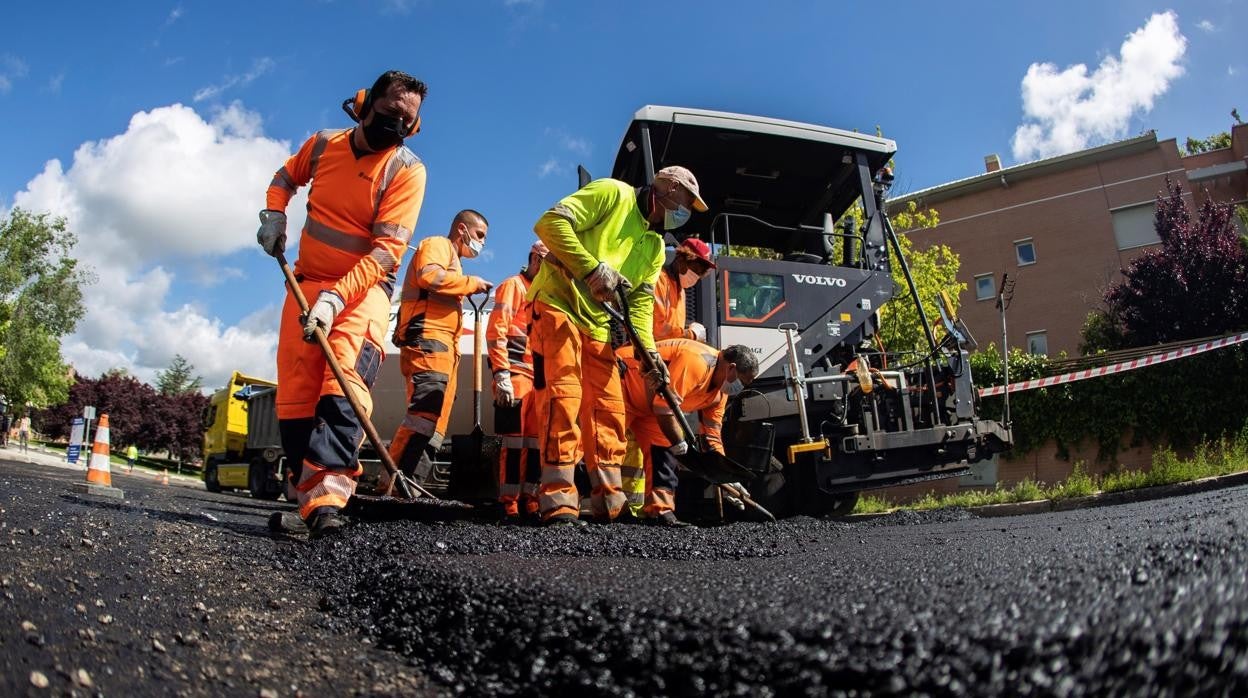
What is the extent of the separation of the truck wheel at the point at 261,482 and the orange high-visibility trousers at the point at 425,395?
29.6 feet

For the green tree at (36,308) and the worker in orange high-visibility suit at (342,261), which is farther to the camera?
the green tree at (36,308)

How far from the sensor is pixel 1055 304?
79.4ft

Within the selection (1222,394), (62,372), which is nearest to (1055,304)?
(1222,394)

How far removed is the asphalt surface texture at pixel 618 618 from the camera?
950 mm

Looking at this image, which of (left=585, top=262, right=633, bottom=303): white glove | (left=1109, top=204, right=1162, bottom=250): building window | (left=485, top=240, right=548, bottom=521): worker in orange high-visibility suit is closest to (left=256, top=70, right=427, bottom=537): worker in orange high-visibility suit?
(left=585, top=262, right=633, bottom=303): white glove

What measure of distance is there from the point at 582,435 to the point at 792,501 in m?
2.30

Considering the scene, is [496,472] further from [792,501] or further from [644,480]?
[792,501]

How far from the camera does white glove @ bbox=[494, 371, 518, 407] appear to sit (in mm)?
4754

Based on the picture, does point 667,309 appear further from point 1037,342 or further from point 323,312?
point 1037,342

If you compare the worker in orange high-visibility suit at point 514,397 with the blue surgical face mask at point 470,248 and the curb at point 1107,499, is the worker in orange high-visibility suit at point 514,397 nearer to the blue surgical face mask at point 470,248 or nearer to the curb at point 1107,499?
the blue surgical face mask at point 470,248

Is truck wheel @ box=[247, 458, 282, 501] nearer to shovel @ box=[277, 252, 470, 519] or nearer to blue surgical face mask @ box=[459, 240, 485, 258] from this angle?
blue surgical face mask @ box=[459, 240, 485, 258]

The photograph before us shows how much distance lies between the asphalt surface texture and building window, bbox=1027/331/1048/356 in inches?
972

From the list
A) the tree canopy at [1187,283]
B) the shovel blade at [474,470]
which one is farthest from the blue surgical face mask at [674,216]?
the tree canopy at [1187,283]

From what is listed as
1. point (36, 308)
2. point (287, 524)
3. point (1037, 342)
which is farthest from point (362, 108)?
point (36, 308)
